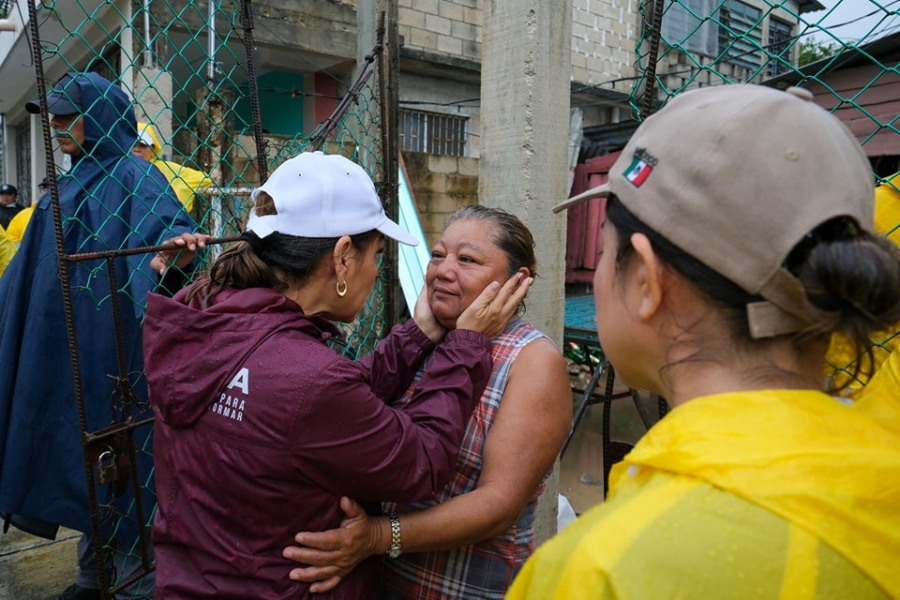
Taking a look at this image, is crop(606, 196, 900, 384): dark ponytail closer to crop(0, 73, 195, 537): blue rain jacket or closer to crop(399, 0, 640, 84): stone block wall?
crop(0, 73, 195, 537): blue rain jacket

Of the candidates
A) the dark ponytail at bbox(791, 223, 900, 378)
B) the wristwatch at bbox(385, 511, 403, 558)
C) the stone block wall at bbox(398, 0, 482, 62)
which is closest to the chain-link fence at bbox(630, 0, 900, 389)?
the dark ponytail at bbox(791, 223, 900, 378)

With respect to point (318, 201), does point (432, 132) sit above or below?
above

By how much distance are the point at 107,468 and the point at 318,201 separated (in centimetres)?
136

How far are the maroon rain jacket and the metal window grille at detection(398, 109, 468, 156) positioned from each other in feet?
26.3

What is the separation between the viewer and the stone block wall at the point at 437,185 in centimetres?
721

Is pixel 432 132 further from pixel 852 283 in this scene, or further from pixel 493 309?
pixel 852 283

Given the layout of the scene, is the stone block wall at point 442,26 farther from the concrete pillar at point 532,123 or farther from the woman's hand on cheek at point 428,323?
the woman's hand on cheek at point 428,323

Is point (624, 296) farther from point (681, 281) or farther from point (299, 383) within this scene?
point (299, 383)

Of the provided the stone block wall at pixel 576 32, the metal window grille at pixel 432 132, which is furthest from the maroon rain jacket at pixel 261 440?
the stone block wall at pixel 576 32

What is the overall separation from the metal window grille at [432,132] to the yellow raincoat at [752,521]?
869cm

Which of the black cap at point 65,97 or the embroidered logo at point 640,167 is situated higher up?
the black cap at point 65,97

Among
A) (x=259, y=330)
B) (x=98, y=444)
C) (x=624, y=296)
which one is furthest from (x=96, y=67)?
(x=624, y=296)

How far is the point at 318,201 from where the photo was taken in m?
1.46

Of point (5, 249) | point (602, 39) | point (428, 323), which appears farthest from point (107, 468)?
point (602, 39)
